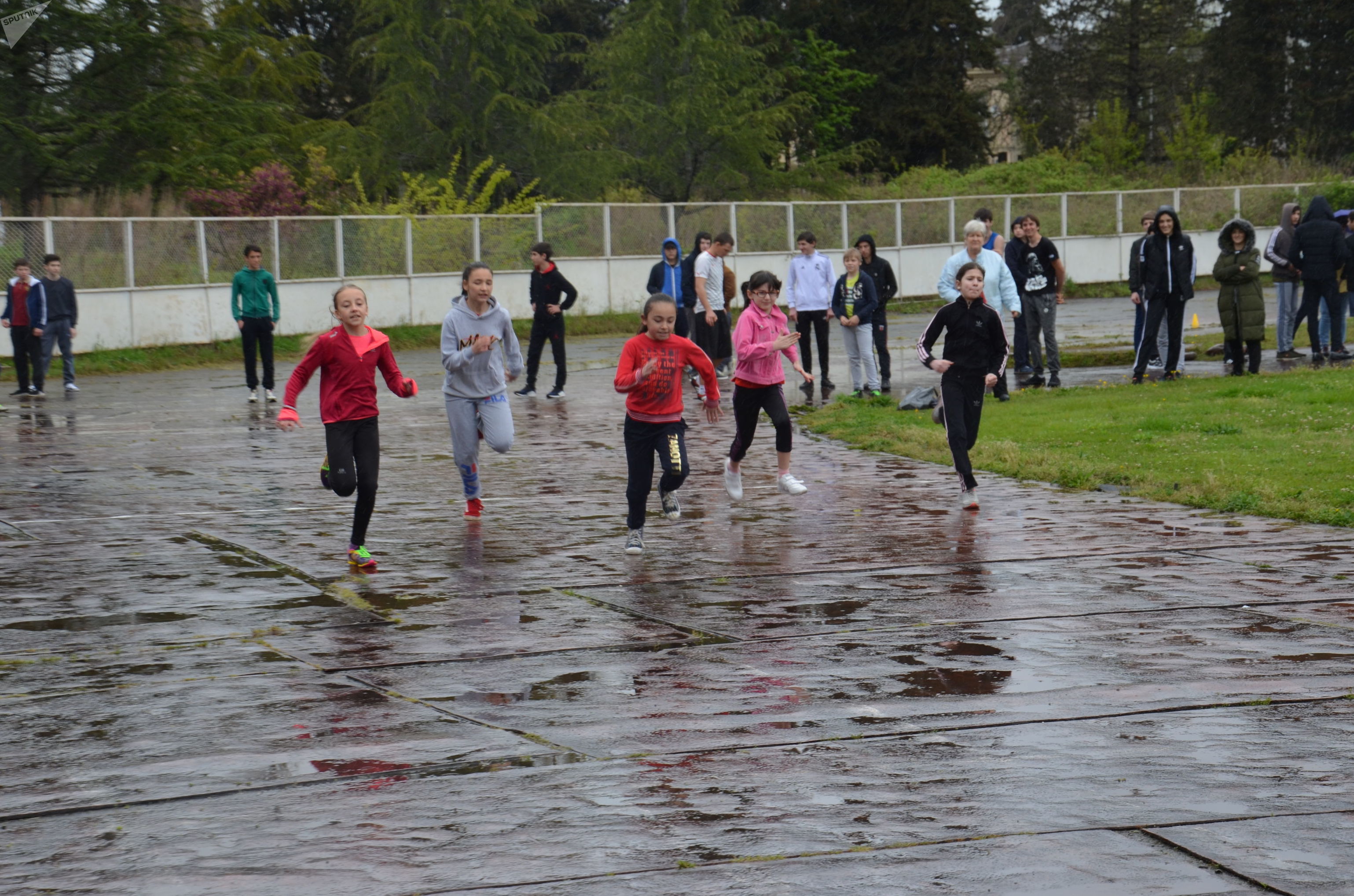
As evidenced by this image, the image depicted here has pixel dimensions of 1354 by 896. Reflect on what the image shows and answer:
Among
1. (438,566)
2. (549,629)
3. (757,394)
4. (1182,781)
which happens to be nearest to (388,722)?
(549,629)

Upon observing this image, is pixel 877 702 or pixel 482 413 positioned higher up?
pixel 482 413

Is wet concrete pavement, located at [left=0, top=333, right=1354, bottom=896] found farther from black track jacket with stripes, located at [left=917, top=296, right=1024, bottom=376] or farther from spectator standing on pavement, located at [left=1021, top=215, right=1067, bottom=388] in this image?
spectator standing on pavement, located at [left=1021, top=215, right=1067, bottom=388]

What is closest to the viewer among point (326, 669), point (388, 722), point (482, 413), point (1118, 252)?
point (388, 722)

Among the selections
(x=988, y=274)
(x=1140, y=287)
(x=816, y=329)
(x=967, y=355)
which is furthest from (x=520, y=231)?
(x=967, y=355)

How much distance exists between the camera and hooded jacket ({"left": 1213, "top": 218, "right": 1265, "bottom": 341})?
1750 cm

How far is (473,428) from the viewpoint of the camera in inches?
432

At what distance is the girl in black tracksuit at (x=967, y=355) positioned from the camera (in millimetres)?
11086

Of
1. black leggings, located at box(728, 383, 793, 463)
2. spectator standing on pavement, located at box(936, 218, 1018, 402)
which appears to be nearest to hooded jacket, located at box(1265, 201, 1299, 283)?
spectator standing on pavement, located at box(936, 218, 1018, 402)

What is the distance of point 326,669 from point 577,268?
28748 millimetres

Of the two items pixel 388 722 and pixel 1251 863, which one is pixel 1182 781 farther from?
pixel 388 722

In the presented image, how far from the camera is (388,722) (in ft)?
18.7

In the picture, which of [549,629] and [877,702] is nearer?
[877,702]

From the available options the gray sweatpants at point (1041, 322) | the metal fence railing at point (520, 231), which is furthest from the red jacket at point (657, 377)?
the metal fence railing at point (520, 231)

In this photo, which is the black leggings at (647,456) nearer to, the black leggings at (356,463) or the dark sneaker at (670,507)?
the dark sneaker at (670,507)
